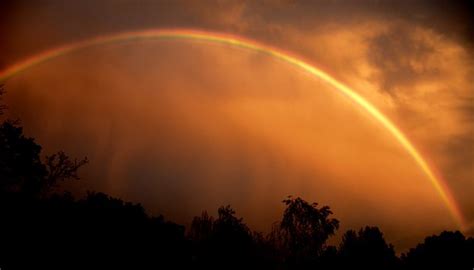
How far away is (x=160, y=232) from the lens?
44.1 meters

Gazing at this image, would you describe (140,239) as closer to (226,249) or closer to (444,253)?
(226,249)

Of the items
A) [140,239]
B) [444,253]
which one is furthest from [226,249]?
[444,253]

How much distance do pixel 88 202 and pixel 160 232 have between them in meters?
8.02

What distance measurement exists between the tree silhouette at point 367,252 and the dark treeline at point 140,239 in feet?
0.41

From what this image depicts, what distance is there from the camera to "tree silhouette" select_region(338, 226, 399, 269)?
51219 millimetres

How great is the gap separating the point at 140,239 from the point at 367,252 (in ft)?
93.5

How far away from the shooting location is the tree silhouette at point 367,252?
51219 millimetres

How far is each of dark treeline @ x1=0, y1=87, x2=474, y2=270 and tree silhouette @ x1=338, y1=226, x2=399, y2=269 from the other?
124 millimetres

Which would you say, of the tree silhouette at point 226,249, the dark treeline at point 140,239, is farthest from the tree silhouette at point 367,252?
the tree silhouette at point 226,249

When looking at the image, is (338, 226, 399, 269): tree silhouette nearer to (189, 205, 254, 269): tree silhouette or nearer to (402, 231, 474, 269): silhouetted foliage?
(402, 231, 474, 269): silhouetted foliage

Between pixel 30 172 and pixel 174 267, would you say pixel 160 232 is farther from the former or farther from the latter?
pixel 30 172

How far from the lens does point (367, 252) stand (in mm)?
52781

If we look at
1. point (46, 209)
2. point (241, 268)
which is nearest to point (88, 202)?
point (46, 209)

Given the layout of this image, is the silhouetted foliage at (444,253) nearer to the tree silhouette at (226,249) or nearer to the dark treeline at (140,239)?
the dark treeline at (140,239)
